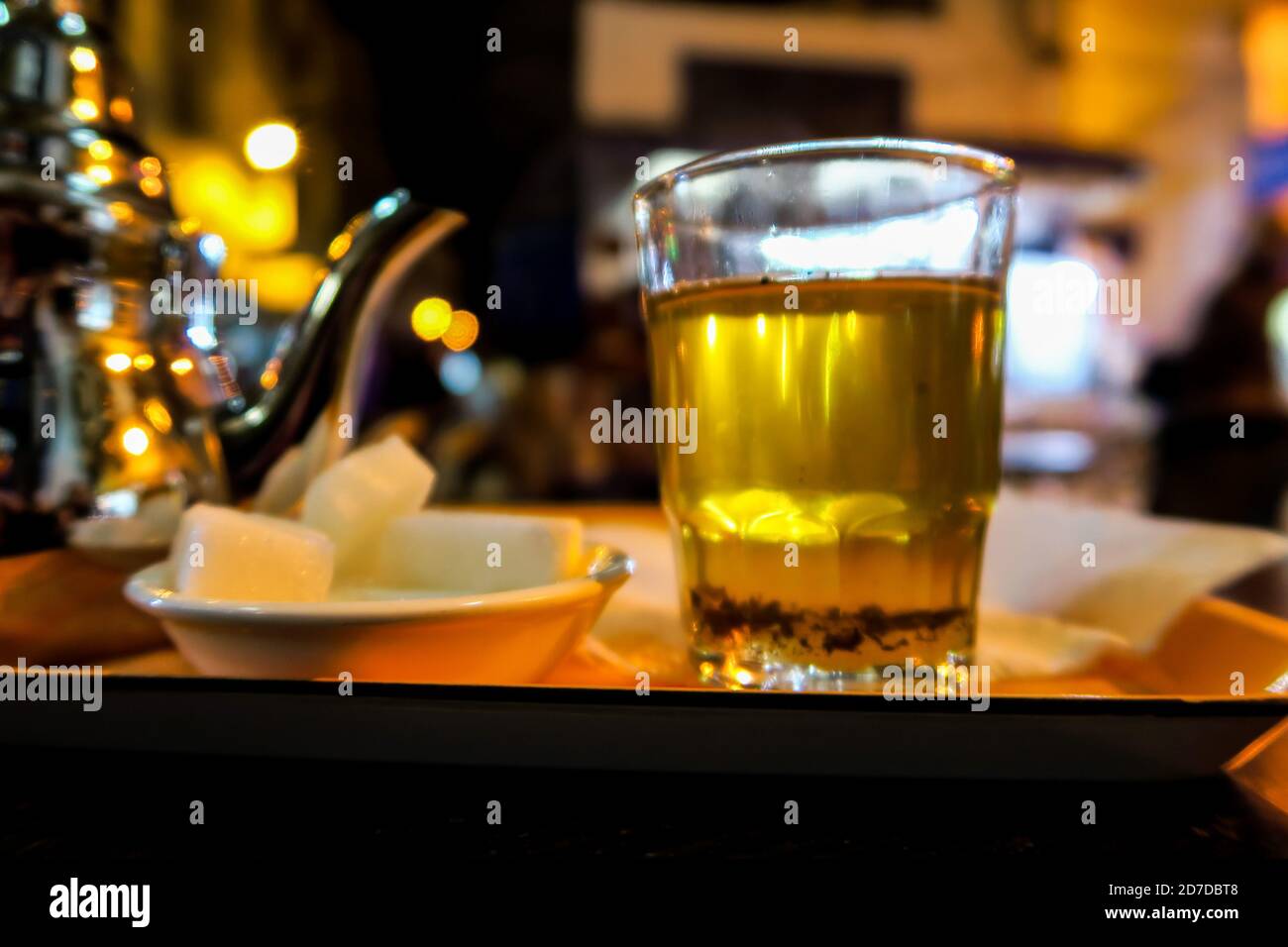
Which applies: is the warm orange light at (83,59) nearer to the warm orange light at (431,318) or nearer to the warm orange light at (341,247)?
the warm orange light at (341,247)

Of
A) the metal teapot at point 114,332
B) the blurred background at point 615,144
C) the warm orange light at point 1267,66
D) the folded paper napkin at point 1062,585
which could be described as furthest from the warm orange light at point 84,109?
the warm orange light at point 1267,66

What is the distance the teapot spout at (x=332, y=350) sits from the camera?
618mm

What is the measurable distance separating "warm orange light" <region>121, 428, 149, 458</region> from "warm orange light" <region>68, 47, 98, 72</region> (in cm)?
22

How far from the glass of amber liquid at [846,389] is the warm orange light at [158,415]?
0.33 meters

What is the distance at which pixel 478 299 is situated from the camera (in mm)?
3455

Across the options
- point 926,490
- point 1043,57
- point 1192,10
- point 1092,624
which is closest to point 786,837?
point 926,490

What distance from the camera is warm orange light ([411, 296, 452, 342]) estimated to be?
330cm

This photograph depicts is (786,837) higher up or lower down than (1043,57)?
lower down

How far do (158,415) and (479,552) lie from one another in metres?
0.25

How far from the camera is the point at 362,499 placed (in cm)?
52

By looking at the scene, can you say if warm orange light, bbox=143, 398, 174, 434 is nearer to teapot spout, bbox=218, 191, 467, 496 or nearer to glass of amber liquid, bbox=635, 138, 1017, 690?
teapot spout, bbox=218, 191, 467, 496

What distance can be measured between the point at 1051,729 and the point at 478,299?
3.27 m

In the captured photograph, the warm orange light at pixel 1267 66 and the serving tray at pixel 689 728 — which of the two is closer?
the serving tray at pixel 689 728
